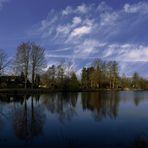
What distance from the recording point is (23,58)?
67562 millimetres

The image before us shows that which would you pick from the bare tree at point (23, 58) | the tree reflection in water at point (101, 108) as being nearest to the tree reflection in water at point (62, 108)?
the tree reflection in water at point (101, 108)

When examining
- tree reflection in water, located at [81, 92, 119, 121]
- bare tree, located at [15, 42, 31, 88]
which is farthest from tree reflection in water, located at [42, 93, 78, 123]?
bare tree, located at [15, 42, 31, 88]

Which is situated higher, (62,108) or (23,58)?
(23,58)

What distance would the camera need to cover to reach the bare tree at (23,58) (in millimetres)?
67688

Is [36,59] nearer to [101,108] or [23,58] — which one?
[23,58]

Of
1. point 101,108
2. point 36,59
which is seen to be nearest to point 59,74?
point 36,59

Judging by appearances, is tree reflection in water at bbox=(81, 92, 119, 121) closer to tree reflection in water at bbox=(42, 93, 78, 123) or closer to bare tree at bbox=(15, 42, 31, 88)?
tree reflection in water at bbox=(42, 93, 78, 123)

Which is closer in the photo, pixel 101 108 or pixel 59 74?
pixel 101 108

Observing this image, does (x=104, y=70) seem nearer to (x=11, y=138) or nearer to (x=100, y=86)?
(x=100, y=86)

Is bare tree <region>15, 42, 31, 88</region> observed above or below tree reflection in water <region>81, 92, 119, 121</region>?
above

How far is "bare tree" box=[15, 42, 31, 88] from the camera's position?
67.7 meters

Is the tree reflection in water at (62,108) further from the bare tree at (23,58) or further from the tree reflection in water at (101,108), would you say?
the bare tree at (23,58)

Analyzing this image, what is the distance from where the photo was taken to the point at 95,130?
17172 millimetres

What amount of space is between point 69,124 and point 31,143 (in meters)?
6.44
